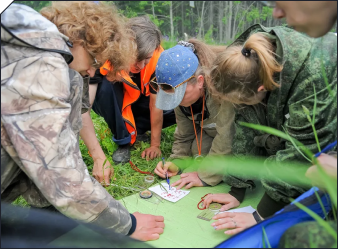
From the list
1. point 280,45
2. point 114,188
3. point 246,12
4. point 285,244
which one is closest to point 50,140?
point 285,244

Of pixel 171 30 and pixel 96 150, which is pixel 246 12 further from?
pixel 96 150

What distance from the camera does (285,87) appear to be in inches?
71.9

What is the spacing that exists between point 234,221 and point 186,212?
0.40 meters

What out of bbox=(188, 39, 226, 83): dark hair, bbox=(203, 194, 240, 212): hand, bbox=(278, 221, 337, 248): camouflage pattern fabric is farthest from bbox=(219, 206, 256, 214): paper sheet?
bbox=(278, 221, 337, 248): camouflage pattern fabric

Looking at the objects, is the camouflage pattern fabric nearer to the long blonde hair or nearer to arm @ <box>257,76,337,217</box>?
arm @ <box>257,76,337,217</box>

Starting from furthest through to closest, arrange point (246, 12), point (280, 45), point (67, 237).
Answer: point (246, 12) → point (280, 45) → point (67, 237)

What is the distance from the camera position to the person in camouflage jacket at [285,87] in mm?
1658

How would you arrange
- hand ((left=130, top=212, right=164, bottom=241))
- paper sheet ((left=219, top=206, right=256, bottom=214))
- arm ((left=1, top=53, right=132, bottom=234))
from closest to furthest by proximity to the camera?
arm ((left=1, top=53, right=132, bottom=234)), hand ((left=130, top=212, right=164, bottom=241)), paper sheet ((left=219, top=206, right=256, bottom=214))

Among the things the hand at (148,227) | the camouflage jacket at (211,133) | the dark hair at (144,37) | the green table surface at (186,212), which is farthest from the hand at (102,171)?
the dark hair at (144,37)

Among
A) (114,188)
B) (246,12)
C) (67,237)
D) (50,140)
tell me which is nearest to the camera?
(67,237)

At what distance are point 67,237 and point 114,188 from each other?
1.59 meters

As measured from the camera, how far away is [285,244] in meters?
1.08

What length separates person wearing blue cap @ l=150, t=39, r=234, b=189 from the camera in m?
2.28

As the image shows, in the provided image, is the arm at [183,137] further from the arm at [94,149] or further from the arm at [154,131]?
the arm at [94,149]
